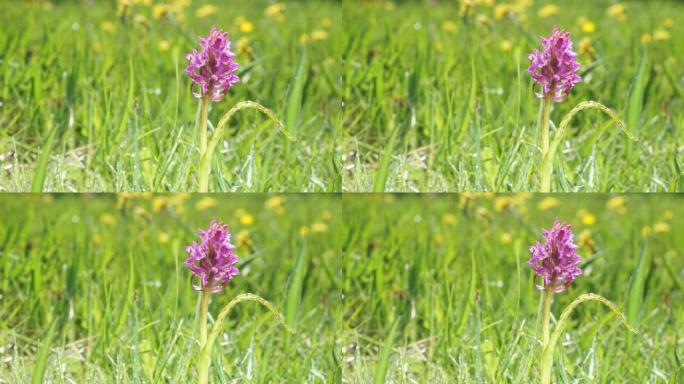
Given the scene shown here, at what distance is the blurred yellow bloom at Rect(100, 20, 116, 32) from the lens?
3105mm

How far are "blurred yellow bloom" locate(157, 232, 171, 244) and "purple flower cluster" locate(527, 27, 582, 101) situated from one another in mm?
1192

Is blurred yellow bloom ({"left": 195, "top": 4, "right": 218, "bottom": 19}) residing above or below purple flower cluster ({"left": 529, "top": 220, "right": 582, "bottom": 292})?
above

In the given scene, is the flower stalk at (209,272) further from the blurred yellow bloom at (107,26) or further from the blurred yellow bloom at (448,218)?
the blurred yellow bloom at (107,26)

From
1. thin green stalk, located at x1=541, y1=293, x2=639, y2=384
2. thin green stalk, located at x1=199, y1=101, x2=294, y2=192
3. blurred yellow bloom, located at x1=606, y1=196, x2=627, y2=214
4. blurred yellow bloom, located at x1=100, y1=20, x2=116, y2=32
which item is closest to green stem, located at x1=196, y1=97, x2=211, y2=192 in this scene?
thin green stalk, located at x1=199, y1=101, x2=294, y2=192

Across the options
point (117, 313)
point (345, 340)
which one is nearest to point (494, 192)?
point (345, 340)

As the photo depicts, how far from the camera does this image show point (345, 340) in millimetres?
3010

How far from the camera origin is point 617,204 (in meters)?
3.05

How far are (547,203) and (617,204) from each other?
8.6 inches

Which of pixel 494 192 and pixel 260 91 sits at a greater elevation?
pixel 260 91

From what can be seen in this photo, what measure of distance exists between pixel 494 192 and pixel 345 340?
0.62 metres

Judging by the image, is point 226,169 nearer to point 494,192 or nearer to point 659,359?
point 494,192

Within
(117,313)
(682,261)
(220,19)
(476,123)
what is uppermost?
(220,19)

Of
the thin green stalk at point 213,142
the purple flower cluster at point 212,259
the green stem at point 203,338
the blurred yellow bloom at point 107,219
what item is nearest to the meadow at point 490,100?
the thin green stalk at point 213,142

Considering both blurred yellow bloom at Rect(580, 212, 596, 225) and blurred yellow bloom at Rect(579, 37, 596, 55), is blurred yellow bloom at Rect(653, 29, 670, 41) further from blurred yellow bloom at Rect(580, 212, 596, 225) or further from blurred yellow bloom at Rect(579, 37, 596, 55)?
blurred yellow bloom at Rect(580, 212, 596, 225)
